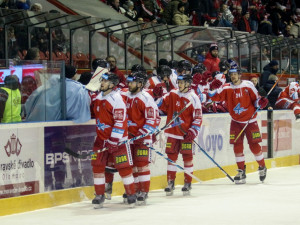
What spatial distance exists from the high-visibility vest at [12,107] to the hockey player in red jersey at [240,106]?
140 inches

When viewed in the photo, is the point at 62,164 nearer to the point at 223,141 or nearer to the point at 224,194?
the point at 224,194

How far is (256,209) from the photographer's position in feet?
29.2

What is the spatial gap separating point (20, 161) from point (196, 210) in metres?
2.00

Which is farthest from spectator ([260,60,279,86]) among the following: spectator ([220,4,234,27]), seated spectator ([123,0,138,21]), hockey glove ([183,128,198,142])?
hockey glove ([183,128,198,142])

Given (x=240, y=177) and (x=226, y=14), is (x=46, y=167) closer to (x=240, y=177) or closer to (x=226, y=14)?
(x=240, y=177)

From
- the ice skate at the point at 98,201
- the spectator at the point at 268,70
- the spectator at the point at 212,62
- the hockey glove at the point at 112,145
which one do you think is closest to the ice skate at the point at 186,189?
the ice skate at the point at 98,201

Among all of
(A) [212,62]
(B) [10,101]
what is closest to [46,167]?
(B) [10,101]

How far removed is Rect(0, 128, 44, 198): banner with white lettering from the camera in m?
8.80

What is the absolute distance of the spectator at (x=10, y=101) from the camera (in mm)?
8922

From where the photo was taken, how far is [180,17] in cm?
1669

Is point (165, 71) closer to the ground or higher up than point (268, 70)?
closer to the ground

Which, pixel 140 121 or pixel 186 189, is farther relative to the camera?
pixel 186 189

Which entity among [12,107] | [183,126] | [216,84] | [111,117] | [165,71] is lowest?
[183,126]

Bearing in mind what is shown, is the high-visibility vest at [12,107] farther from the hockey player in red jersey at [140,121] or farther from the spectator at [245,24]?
the spectator at [245,24]
